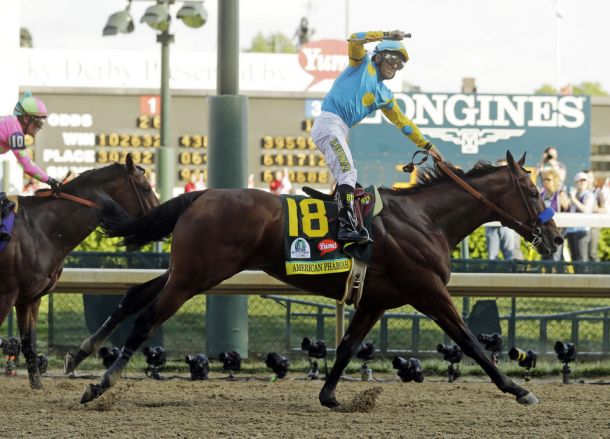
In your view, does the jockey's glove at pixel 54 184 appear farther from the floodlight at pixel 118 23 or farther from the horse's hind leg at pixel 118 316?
the floodlight at pixel 118 23

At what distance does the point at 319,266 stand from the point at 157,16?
906 cm

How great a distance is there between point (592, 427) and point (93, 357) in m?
4.76

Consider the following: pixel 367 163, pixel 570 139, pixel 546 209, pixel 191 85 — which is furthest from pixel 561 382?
pixel 191 85

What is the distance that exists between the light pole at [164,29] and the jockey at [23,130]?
7393 millimetres

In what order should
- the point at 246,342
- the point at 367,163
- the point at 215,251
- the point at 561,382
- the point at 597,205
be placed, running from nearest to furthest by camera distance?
the point at 215,251 → the point at 561,382 → the point at 246,342 → the point at 597,205 → the point at 367,163

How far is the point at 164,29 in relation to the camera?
1586cm

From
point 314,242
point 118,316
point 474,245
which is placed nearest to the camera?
point 314,242

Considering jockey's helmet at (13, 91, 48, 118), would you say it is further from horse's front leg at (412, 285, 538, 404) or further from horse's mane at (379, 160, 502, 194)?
horse's front leg at (412, 285, 538, 404)

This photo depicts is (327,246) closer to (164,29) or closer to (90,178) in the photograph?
(90,178)

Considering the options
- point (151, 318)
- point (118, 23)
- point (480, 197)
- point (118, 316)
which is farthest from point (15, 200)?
point (118, 23)

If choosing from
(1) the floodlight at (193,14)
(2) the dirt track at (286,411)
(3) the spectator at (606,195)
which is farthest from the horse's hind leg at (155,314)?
(3) the spectator at (606,195)

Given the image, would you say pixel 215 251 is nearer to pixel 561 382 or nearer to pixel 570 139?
pixel 561 382

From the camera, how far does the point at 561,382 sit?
908 centimetres

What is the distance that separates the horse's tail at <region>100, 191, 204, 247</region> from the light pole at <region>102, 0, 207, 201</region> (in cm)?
829
